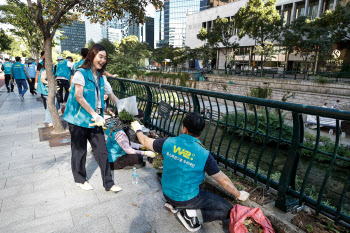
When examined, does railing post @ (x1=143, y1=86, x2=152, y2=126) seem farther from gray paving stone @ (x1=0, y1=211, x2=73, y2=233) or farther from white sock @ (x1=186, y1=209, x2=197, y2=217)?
white sock @ (x1=186, y1=209, x2=197, y2=217)

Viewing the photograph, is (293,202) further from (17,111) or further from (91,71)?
(17,111)

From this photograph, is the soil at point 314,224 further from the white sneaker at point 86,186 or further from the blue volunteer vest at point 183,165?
the white sneaker at point 86,186

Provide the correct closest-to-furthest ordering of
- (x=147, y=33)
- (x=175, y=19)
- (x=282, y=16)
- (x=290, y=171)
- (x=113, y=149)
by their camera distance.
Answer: (x=290, y=171), (x=113, y=149), (x=282, y=16), (x=175, y=19), (x=147, y=33)

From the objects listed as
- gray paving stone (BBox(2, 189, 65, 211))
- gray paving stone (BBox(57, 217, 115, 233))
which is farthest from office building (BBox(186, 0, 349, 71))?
gray paving stone (BBox(57, 217, 115, 233))

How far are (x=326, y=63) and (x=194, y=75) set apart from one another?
50.5 ft

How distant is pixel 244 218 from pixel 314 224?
675 mm

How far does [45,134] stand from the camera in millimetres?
5520

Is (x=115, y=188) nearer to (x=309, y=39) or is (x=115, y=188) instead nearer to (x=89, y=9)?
(x=89, y=9)

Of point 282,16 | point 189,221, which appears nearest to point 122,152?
point 189,221

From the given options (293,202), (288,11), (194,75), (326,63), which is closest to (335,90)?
(326,63)

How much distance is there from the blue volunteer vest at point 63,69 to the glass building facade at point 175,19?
81461 mm

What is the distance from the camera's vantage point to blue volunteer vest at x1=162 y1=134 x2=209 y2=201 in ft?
6.91

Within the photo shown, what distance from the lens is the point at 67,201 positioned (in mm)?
2818

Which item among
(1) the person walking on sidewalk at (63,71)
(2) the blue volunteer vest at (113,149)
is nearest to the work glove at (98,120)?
(2) the blue volunteer vest at (113,149)
